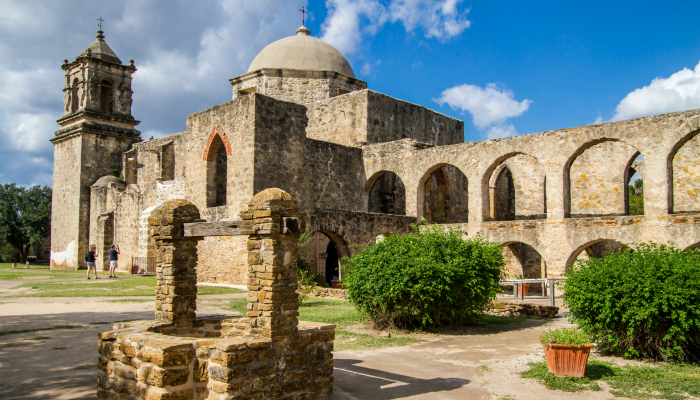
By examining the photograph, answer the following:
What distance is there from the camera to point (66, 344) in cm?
708

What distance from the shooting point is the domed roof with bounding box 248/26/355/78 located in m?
21.4

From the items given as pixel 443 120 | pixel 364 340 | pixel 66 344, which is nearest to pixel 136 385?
pixel 66 344

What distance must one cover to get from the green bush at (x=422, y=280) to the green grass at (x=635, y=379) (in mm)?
2548

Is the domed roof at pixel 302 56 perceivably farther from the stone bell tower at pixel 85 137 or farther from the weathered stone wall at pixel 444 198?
the stone bell tower at pixel 85 137

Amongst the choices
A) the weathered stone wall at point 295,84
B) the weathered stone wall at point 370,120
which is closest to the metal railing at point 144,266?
the weathered stone wall at point 295,84

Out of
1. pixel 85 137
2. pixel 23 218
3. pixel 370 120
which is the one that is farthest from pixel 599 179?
pixel 23 218

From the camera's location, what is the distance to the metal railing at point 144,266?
1986 centimetres

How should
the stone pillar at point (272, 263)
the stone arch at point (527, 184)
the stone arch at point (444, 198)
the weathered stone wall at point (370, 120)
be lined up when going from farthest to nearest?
1. the stone arch at point (527, 184)
2. the stone arch at point (444, 198)
3. the weathered stone wall at point (370, 120)
4. the stone pillar at point (272, 263)

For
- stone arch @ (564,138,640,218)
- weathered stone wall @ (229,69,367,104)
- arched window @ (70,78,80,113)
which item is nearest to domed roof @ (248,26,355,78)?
weathered stone wall @ (229,69,367,104)

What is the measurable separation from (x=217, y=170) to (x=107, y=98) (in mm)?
14159

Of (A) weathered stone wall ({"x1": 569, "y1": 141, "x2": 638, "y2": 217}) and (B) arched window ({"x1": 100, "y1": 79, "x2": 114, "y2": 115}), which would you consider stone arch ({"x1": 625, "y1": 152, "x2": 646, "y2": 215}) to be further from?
(B) arched window ({"x1": 100, "y1": 79, "x2": 114, "y2": 115})

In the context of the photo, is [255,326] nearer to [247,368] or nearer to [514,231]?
[247,368]

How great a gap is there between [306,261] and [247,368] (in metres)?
10.2

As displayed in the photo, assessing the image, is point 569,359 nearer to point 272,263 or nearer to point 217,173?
point 272,263
